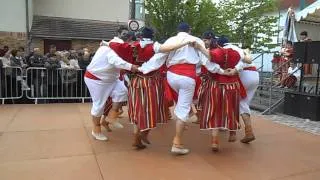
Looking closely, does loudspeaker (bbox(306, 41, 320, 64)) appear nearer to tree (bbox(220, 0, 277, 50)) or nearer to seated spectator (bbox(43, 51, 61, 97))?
seated spectator (bbox(43, 51, 61, 97))

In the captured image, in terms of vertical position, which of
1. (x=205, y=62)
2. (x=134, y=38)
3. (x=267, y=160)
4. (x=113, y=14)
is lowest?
(x=267, y=160)

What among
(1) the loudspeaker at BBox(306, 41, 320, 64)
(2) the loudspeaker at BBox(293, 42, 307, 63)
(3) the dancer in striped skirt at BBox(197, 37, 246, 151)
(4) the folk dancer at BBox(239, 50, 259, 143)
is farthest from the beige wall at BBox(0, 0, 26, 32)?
(3) the dancer in striped skirt at BBox(197, 37, 246, 151)

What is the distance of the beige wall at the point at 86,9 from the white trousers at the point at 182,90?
15240 mm

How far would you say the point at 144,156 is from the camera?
15.8ft

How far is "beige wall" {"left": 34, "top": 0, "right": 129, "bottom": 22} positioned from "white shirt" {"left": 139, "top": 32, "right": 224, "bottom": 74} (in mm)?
15099

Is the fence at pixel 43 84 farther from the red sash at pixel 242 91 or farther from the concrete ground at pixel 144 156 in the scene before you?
the red sash at pixel 242 91

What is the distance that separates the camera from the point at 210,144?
18.2 feet

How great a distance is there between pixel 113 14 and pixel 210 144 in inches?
607

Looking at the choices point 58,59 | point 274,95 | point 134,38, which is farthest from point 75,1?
point 134,38

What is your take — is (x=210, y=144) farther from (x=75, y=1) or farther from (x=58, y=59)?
(x=75, y=1)

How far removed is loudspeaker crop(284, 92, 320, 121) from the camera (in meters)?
7.67

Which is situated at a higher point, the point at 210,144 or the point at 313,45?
the point at 313,45

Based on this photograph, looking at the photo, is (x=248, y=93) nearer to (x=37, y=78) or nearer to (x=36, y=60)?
(x=37, y=78)

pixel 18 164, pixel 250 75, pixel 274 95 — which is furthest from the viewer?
pixel 274 95
